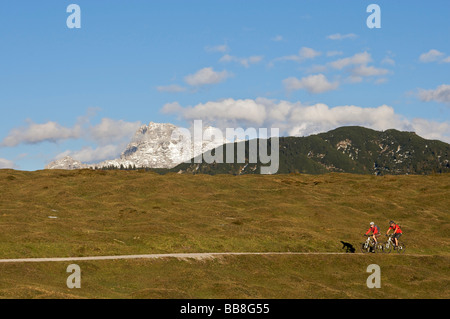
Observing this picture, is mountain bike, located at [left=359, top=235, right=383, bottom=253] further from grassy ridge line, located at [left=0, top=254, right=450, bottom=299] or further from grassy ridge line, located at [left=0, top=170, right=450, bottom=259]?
grassy ridge line, located at [left=0, top=170, right=450, bottom=259]

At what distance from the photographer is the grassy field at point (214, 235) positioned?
49188 millimetres

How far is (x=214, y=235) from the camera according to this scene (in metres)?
74.8

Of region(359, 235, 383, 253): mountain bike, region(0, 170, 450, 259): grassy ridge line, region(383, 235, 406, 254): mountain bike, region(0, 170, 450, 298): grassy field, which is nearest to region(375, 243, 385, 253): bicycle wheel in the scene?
region(359, 235, 383, 253): mountain bike

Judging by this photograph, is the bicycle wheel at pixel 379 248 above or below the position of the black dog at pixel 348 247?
above

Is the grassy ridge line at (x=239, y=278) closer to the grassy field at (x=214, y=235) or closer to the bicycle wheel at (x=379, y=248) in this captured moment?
the grassy field at (x=214, y=235)

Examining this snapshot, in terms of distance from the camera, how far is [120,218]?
293ft

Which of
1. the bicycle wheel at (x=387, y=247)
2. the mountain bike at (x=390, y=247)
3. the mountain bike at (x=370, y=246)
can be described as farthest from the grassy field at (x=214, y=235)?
the mountain bike at (x=370, y=246)

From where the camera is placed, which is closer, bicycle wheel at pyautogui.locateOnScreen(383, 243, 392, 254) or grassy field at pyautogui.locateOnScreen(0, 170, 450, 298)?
grassy field at pyautogui.locateOnScreen(0, 170, 450, 298)

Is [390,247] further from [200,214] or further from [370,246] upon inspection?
[200,214]

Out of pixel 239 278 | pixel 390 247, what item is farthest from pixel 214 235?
pixel 390 247

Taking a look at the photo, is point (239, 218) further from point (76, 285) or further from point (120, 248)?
point (76, 285)

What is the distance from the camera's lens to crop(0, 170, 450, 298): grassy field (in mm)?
49188
